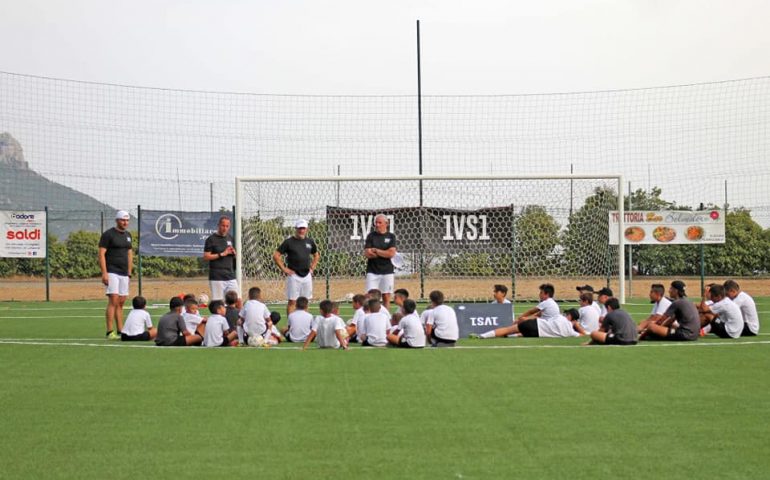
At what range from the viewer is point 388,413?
305 inches

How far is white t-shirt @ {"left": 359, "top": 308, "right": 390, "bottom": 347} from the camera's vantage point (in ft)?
43.2

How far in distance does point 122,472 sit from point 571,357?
6897 millimetres

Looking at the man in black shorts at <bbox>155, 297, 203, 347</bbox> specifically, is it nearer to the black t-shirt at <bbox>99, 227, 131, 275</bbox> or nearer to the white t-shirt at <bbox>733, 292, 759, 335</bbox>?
the black t-shirt at <bbox>99, 227, 131, 275</bbox>

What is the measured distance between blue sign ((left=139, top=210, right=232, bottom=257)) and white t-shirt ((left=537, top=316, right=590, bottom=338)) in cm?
1411

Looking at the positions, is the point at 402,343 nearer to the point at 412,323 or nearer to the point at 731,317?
the point at 412,323

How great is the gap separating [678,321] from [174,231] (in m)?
16.7

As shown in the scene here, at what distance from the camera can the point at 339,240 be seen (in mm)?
23719

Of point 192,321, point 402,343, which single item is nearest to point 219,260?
point 192,321

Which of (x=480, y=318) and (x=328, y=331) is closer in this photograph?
(x=328, y=331)

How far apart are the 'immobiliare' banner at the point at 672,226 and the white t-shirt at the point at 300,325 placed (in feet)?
47.1

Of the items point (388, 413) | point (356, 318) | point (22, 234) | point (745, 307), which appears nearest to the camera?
point (388, 413)

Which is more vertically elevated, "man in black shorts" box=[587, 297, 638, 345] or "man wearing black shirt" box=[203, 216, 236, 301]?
"man wearing black shirt" box=[203, 216, 236, 301]

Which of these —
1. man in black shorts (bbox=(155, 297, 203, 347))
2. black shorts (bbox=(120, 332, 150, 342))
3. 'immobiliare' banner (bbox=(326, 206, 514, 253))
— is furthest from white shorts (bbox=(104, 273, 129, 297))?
'immobiliare' banner (bbox=(326, 206, 514, 253))

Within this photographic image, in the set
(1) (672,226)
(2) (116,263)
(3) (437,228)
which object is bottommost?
(2) (116,263)
